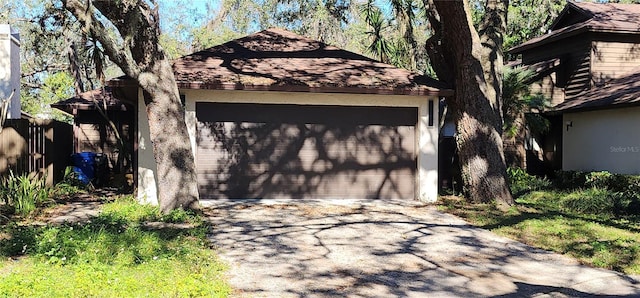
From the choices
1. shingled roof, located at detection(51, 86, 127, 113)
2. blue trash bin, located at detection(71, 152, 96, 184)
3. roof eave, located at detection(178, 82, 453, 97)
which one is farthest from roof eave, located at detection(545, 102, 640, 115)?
blue trash bin, located at detection(71, 152, 96, 184)

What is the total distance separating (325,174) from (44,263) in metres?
7.39

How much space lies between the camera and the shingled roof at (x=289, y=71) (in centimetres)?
1164

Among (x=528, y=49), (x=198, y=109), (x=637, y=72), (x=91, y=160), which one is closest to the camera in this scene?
(x=198, y=109)

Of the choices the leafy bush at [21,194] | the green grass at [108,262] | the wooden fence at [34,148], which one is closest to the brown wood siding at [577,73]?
the green grass at [108,262]

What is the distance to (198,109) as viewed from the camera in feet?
39.3

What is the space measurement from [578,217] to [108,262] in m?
8.51

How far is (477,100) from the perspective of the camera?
1180 cm

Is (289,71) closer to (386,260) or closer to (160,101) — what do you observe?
(160,101)

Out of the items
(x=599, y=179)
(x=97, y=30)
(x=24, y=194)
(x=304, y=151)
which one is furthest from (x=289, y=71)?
(x=599, y=179)

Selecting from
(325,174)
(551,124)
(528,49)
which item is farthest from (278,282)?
(528,49)

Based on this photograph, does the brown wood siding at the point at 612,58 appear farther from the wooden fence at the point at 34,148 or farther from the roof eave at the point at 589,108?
the wooden fence at the point at 34,148

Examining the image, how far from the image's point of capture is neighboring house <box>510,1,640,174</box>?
1483 centimetres

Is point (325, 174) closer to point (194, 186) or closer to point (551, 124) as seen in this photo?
point (194, 186)

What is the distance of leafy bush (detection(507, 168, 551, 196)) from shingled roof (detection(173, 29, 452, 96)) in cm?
445
